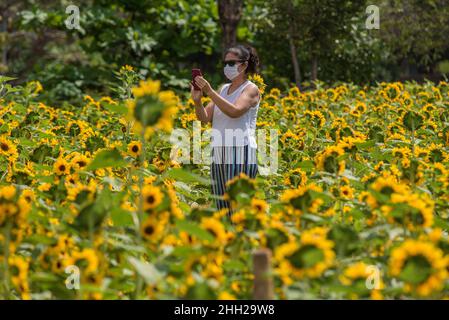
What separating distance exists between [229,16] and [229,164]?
709 centimetres

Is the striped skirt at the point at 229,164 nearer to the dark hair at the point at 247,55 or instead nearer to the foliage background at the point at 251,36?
the dark hair at the point at 247,55

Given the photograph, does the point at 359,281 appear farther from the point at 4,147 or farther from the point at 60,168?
the point at 4,147

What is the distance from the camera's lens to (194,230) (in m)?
2.52

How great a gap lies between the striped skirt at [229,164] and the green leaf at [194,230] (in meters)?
1.89

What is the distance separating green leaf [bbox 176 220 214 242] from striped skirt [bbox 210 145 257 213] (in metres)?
1.89

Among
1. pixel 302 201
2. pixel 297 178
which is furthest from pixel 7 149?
pixel 302 201

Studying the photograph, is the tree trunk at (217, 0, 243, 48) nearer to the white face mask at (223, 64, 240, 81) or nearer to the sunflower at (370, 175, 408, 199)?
the white face mask at (223, 64, 240, 81)

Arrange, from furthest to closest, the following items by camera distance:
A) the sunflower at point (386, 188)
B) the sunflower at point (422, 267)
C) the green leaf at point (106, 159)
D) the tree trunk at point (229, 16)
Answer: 1. the tree trunk at point (229, 16)
2. the green leaf at point (106, 159)
3. the sunflower at point (386, 188)
4. the sunflower at point (422, 267)

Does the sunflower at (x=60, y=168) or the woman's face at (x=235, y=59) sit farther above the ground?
the woman's face at (x=235, y=59)

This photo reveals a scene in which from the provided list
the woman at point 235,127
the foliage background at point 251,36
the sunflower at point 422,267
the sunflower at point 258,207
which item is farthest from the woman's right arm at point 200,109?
the foliage background at point 251,36

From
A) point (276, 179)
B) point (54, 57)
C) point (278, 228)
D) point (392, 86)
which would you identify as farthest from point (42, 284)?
point (54, 57)

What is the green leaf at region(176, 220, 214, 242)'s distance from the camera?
8.25 feet

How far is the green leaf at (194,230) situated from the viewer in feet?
8.25

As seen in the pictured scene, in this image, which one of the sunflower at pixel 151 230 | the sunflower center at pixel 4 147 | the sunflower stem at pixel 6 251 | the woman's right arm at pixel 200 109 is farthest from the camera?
the sunflower center at pixel 4 147
